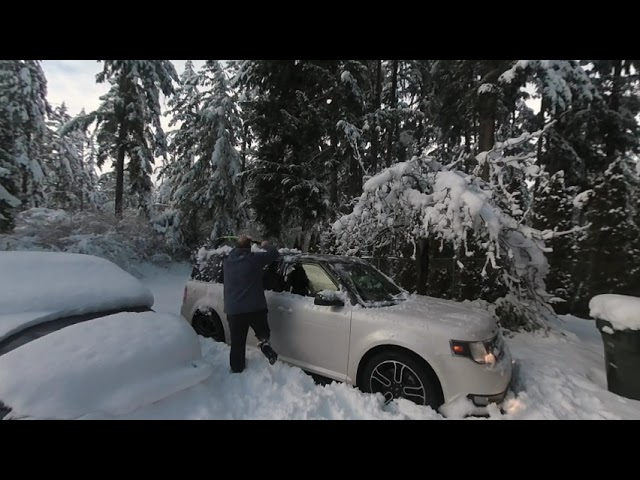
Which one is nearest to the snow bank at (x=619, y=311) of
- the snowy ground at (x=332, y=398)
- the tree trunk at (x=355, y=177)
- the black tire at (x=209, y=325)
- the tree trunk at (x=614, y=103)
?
the snowy ground at (x=332, y=398)

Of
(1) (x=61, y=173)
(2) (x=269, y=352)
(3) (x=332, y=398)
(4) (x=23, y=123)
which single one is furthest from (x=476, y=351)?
(1) (x=61, y=173)

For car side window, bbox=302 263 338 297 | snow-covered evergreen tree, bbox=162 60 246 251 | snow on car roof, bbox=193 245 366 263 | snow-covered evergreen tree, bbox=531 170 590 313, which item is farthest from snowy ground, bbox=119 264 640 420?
snow-covered evergreen tree, bbox=162 60 246 251

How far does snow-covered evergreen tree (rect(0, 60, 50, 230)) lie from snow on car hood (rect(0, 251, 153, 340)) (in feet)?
38.1

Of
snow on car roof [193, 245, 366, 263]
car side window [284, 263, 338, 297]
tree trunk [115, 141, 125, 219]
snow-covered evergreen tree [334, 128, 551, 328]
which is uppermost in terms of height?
tree trunk [115, 141, 125, 219]

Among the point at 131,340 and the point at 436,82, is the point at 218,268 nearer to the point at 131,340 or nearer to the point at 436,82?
the point at 131,340

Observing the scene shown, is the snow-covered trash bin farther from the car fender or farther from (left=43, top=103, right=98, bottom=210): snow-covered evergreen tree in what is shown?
(left=43, top=103, right=98, bottom=210): snow-covered evergreen tree

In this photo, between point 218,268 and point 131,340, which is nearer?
point 131,340

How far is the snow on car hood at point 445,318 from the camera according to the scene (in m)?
3.26

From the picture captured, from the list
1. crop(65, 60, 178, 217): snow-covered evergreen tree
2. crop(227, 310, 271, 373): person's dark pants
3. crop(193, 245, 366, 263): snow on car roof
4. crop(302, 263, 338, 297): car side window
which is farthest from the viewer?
crop(65, 60, 178, 217): snow-covered evergreen tree

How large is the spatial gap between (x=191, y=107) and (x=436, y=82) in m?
15.0

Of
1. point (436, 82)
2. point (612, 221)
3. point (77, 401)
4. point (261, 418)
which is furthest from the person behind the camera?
point (436, 82)

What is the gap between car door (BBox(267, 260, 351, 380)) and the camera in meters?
3.74

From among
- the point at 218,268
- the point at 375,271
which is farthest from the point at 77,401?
the point at 375,271
